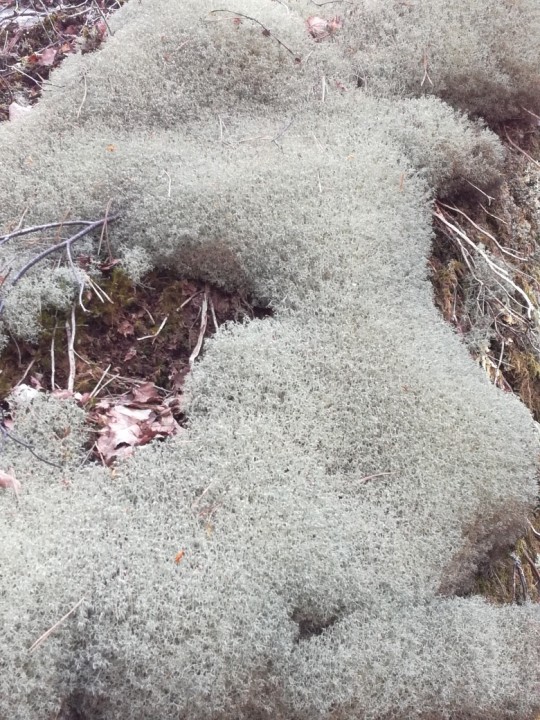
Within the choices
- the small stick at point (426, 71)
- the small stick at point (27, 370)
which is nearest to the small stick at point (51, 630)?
the small stick at point (27, 370)

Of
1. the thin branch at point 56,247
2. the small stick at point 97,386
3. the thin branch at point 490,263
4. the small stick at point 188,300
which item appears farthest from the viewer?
the thin branch at point 490,263

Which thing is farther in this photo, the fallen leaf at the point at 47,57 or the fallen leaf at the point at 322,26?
the fallen leaf at the point at 47,57

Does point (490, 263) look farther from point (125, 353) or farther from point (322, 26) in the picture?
point (125, 353)

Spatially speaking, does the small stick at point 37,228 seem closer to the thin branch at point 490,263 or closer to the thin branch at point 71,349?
the thin branch at point 71,349

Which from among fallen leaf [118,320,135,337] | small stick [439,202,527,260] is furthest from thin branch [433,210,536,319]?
fallen leaf [118,320,135,337]

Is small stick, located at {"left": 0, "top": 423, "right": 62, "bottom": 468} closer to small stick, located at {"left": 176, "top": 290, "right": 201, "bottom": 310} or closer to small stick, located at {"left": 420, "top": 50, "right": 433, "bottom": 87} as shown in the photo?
small stick, located at {"left": 176, "top": 290, "right": 201, "bottom": 310}

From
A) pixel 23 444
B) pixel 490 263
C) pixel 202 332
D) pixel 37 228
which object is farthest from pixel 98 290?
pixel 490 263
